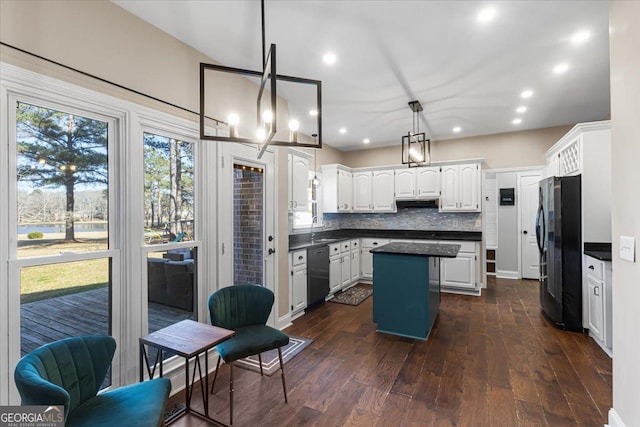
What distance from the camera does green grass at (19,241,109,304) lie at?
1.68 m

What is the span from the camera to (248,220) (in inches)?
132

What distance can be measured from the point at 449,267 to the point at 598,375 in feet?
8.76

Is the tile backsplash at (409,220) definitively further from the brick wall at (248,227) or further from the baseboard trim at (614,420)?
the baseboard trim at (614,420)

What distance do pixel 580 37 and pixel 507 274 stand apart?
501 cm

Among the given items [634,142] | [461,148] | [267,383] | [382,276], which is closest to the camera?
[634,142]

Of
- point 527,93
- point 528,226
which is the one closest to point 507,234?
point 528,226

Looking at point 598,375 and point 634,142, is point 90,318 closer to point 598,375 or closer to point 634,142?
point 634,142

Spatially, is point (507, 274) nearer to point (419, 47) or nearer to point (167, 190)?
point (419, 47)

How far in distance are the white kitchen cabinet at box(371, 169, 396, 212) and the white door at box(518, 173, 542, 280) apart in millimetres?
2645

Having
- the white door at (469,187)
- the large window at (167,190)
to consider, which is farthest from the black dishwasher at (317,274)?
the white door at (469,187)

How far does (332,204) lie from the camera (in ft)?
19.0

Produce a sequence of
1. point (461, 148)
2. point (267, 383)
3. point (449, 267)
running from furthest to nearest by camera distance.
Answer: point (461, 148) < point (449, 267) < point (267, 383)

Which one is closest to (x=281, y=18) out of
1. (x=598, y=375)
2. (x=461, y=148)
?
(x=598, y=375)

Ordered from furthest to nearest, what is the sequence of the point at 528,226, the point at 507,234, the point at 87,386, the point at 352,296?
the point at 507,234 < the point at 528,226 < the point at 352,296 < the point at 87,386
